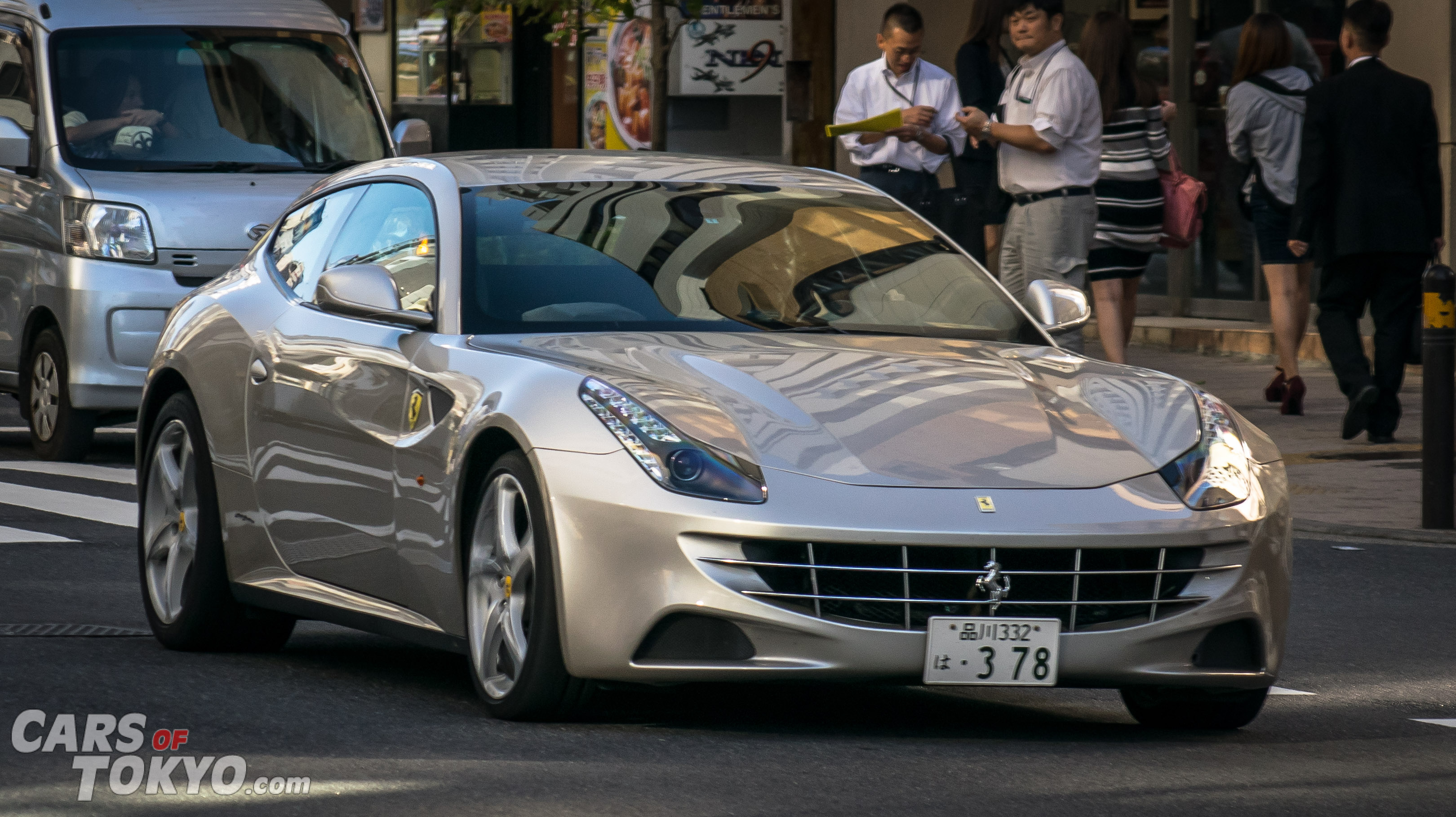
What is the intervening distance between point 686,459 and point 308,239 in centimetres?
224

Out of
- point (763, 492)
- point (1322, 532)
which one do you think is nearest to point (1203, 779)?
point (763, 492)

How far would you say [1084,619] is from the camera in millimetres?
5562

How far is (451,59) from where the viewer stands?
3005 centimetres

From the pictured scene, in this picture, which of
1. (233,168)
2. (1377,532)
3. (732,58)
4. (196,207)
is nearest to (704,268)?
(1377,532)

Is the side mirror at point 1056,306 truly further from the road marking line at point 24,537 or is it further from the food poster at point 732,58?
the food poster at point 732,58

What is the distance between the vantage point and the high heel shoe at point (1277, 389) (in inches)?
563

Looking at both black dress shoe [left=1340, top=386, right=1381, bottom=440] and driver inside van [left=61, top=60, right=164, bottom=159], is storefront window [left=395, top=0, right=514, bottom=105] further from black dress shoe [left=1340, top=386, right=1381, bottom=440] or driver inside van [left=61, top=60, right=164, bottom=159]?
black dress shoe [left=1340, top=386, right=1381, bottom=440]

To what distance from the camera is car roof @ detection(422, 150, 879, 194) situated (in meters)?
6.86

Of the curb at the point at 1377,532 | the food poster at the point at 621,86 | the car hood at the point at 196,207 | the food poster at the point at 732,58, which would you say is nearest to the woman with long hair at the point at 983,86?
the curb at the point at 1377,532

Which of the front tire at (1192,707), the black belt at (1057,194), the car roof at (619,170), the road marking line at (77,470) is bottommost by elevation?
the road marking line at (77,470)

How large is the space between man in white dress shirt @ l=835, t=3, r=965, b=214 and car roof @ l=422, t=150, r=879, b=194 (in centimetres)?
620

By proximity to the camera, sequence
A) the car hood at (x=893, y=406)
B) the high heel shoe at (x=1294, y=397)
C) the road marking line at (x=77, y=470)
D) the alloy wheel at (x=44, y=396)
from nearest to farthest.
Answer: the car hood at (x=893, y=406) → the road marking line at (x=77, y=470) → the alloy wheel at (x=44, y=396) → the high heel shoe at (x=1294, y=397)

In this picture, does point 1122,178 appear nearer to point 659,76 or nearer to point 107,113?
point 659,76

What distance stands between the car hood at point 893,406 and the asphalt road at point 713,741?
0.63 m
